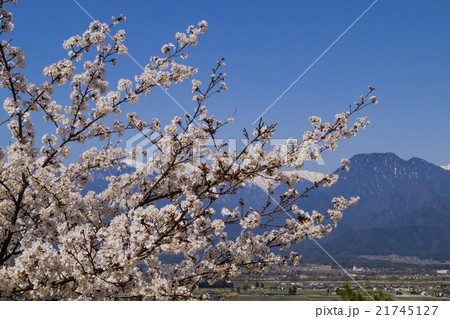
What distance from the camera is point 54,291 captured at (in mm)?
6711

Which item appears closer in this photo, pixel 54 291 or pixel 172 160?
pixel 54 291

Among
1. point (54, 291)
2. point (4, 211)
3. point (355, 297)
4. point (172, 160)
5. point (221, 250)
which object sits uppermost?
point (172, 160)

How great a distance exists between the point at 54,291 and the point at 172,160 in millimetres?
3482

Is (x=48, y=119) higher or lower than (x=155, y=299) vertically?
higher

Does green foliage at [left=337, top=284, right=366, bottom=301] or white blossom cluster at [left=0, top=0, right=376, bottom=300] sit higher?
white blossom cluster at [left=0, top=0, right=376, bottom=300]

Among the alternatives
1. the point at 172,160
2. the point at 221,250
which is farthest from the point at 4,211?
the point at 221,250

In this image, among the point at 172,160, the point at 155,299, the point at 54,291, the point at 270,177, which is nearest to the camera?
the point at 54,291

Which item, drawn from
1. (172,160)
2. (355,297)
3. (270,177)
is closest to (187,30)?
(172,160)

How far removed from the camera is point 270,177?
776cm

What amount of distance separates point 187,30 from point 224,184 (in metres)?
5.56

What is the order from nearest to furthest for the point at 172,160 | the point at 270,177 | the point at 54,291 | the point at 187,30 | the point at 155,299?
the point at 54,291, the point at 155,299, the point at 270,177, the point at 172,160, the point at 187,30

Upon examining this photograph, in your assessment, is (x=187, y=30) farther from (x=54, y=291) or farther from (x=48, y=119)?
(x=54, y=291)

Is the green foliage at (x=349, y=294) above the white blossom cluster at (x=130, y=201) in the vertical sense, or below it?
below

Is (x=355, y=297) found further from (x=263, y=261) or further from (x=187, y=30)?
→ (x=187, y=30)
